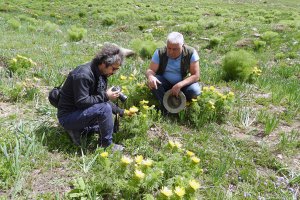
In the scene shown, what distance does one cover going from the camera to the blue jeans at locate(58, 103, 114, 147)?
3797 mm

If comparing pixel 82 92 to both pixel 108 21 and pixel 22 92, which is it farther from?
pixel 108 21

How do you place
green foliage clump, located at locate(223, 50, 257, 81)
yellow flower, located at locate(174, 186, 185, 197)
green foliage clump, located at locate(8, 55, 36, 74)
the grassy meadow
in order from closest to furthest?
yellow flower, located at locate(174, 186, 185, 197)
the grassy meadow
green foliage clump, located at locate(8, 55, 36, 74)
green foliage clump, located at locate(223, 50, 257, 81)

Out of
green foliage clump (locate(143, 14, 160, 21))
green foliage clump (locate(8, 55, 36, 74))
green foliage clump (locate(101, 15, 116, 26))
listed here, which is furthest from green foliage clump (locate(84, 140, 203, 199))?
green foliage clump (locate(143, 14, 160, 21))

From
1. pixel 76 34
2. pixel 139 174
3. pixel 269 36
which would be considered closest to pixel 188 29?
pixel 269 36

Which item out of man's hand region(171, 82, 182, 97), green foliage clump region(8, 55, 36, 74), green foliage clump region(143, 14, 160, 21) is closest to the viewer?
man's hand region(171, 82, 182, 97)

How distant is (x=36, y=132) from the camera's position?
418 cm

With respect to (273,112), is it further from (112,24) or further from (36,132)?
(112,24)

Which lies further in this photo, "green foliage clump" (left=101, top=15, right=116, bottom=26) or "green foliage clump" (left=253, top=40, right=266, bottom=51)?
"green foliage clump" (left=101, top=15, right=116, bottom=26)

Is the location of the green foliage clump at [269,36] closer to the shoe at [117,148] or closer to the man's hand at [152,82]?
the man's hand at [152,82]

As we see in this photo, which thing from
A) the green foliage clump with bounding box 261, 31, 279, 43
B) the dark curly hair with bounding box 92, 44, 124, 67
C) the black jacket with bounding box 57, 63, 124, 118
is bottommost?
the green foliage clump with bounding box 261, 31, 279, 43

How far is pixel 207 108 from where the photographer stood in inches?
192

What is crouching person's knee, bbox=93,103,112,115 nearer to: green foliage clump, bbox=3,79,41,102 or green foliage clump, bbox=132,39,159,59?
green foliage clump, bbox=3,79,41,102

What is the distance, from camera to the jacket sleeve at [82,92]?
365 cm

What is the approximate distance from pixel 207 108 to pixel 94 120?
5.87 feet
